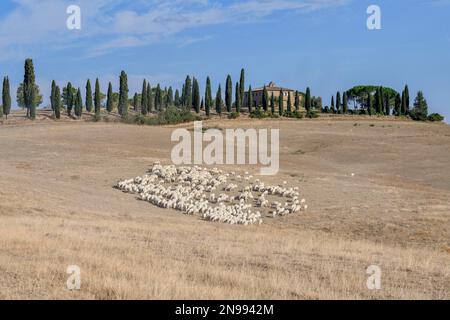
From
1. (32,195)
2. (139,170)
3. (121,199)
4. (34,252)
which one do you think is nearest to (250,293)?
(34,252)

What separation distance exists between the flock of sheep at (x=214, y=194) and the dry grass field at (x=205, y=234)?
1.01 m

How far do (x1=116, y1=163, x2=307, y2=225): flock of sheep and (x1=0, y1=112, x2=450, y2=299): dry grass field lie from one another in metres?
1.01

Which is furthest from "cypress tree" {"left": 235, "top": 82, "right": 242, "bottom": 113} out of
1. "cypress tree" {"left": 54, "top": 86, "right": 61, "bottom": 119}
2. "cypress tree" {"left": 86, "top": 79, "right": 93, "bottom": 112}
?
"cypress tree" {"left": 54, "top": 86, "right": 61, "bottom": 119}

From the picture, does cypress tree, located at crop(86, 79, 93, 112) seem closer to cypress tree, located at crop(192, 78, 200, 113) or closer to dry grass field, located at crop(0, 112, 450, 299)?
cypress tree, located at crop(192, 78, 200, 113)

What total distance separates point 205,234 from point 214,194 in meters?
14.5

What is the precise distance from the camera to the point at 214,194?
37.5 m

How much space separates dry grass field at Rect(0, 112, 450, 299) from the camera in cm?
1262

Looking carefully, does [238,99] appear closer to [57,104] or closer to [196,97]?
[196,97]

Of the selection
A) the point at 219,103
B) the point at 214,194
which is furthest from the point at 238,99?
the point at 214,194

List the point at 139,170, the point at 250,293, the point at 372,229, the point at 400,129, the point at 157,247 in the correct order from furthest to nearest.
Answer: the point at 400,129
the point at 139,170
the point at 372,229
the point at 157,247
the point at 250,293

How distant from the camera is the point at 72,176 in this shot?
134 feet

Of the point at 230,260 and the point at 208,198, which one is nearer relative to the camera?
the point at 230,260
